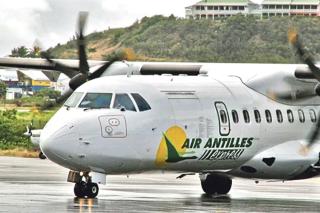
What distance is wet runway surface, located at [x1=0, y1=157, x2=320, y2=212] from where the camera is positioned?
2380 cm

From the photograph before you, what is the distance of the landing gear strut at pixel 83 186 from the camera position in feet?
82.9

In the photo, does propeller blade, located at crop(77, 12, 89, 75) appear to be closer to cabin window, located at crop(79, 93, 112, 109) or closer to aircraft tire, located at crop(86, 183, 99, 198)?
cabin window, located at crop(79, 93, 112, 109)

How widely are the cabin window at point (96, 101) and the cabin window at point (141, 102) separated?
587mm

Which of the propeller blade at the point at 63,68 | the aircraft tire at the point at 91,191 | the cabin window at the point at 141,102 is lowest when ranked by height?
the aircraft tire at the point at 91,191

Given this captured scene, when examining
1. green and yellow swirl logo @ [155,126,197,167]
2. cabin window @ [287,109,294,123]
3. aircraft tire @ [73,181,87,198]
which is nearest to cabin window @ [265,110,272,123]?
cabin window @ [287,109,294,123]

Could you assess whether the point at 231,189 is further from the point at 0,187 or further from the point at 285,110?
the point at 0,187

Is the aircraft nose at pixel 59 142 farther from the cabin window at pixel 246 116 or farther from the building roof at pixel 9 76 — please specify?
the building roof at pixel 9 76

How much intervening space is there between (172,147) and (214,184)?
11.8 feet

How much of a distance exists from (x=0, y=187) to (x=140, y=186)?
4.08m

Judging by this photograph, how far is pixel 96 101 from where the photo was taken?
2512cm

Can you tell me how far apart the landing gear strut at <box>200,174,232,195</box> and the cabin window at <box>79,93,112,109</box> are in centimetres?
468

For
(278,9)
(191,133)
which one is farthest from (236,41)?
(191,133)

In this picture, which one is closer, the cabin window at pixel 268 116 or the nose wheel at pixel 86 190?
the nose wheel at pixel 86 190

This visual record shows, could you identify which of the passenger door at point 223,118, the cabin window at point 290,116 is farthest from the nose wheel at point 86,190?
the cabin window at point 290,116
